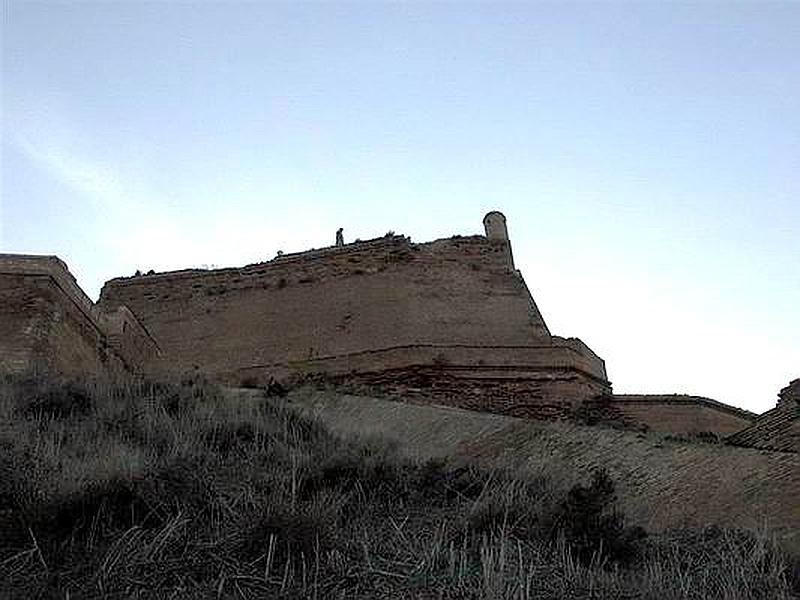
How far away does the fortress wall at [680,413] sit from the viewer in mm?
15977

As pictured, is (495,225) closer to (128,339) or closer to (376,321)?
(376,321)

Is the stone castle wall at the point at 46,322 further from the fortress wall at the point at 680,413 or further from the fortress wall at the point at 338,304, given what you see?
the fortress wall at the point at 680,413

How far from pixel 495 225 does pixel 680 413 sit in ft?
20.9

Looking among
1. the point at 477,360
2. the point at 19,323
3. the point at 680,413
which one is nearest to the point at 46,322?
the point at 19,323

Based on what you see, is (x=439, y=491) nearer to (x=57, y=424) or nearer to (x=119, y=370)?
(x=57, y=424)

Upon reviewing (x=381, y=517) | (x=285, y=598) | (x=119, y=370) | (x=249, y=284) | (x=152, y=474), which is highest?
(x=249, y=284)

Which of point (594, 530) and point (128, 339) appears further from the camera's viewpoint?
point (128, 339)

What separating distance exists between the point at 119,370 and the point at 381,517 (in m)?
11.2

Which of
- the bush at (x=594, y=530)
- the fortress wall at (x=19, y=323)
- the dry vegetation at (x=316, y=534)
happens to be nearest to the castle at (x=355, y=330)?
the fortress wall at (x=19, y=323)

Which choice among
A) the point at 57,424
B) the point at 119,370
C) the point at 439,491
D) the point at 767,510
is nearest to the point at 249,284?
the point at 119,370

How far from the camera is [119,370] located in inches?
632

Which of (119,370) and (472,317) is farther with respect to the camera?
(472,317)

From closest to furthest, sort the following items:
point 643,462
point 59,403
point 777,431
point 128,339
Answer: point 643,462
point 777,431
point 59,403
point 128,339

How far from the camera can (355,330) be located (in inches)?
712
